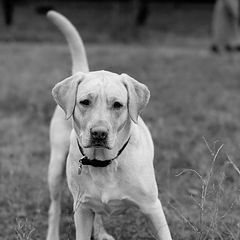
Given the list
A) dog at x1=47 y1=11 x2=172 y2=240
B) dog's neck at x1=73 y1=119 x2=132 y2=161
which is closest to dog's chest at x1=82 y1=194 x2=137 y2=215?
dog at x1=47 y1=11 x2=172 y2=240

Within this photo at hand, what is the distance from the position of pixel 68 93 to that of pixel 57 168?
44.5 inches

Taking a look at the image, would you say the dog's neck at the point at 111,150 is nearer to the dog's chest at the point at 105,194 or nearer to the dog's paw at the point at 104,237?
the dog's chest at the point at 105,194

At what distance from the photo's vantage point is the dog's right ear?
3.27 m

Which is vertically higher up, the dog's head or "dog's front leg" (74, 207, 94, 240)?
the dog's head

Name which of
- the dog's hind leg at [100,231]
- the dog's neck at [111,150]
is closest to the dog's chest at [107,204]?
the dog's neck at [111,150]

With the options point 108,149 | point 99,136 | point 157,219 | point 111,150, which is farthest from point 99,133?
point 157,219

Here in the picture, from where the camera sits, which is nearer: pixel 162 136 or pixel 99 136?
pixel 99 136

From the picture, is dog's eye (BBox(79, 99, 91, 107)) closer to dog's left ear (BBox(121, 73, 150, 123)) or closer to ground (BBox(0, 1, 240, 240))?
dog's left ear (BBox(121, 73, 150, 123))

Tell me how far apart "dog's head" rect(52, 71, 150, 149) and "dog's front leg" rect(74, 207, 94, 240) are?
55cm

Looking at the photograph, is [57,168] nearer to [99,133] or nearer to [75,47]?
[75,47]

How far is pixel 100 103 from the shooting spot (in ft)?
10.4

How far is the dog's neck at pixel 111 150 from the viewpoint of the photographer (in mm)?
3357

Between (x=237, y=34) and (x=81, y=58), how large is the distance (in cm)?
1095

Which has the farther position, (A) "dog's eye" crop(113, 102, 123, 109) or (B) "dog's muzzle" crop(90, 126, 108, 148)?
(A) "dog's eye" crop(113, 102, 123, 109)
